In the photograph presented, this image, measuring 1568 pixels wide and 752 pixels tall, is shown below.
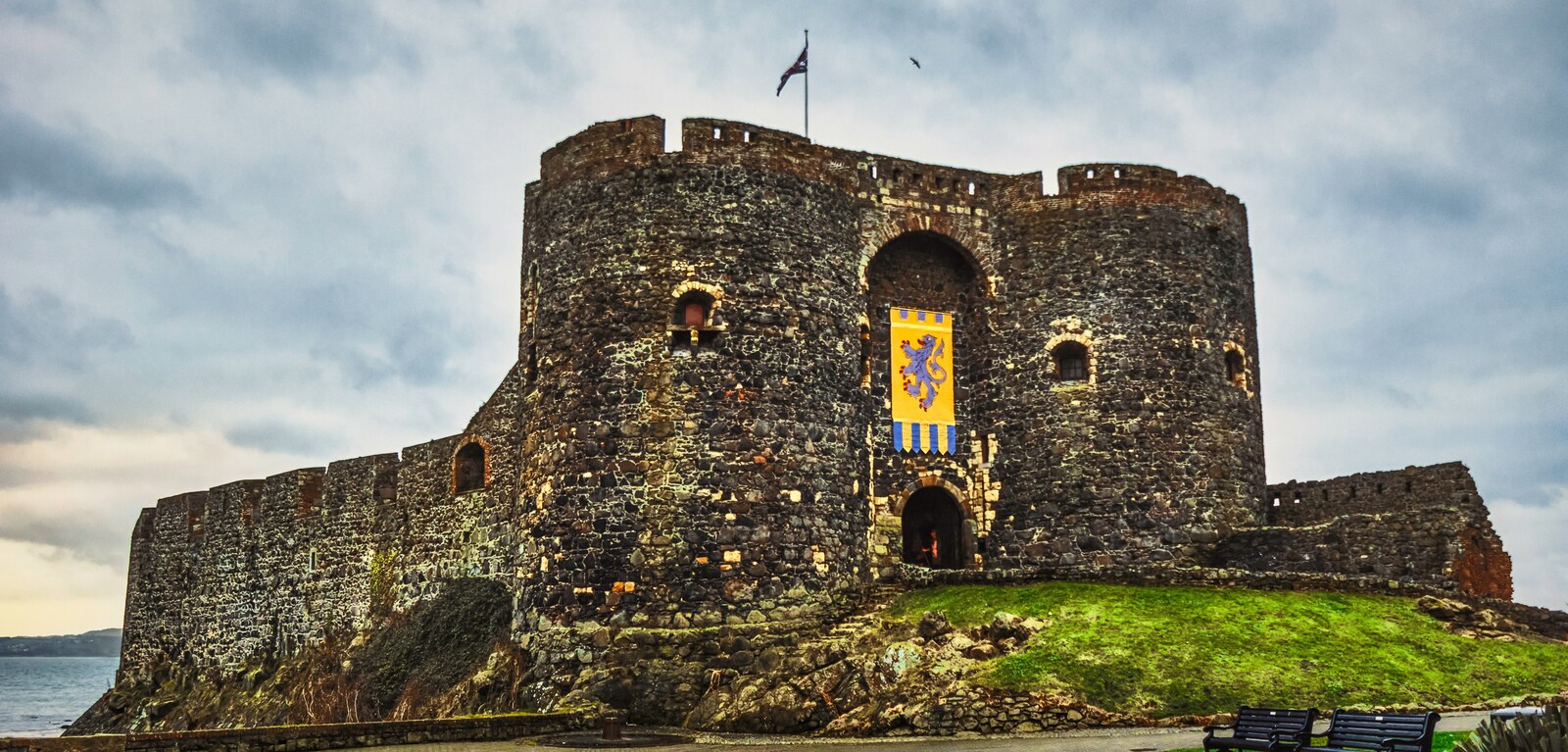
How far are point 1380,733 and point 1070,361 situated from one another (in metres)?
15.5

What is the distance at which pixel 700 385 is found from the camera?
2292 cm

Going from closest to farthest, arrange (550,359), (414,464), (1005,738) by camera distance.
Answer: (1005,738) → (550,359) → (414,464)

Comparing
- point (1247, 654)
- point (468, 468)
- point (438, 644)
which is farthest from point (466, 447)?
point (1247, 654)

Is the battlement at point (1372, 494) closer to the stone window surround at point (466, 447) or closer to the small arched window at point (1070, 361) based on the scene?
the small arched window at point (1070, 361)

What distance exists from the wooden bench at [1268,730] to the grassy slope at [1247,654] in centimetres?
487

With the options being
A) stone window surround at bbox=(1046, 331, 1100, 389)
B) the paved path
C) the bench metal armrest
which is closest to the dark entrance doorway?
stone window surround at bbox=(1046, 331, 1100, 389)

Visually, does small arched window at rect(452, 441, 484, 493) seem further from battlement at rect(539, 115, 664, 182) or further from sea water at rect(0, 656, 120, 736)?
sea water at rect(0, 656, 120, 736)

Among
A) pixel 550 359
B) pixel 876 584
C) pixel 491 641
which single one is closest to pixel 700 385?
pixel 550 359

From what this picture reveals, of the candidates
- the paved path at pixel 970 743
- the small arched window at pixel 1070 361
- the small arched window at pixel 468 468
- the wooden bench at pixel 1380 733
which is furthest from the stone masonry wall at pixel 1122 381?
the wooden bench at pixel 1380 733

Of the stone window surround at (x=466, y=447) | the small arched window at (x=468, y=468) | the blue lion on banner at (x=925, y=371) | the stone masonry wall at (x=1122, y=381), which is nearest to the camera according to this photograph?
the stone masonry wall at (x=1122, y=381)

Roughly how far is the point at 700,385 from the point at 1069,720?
813 cm

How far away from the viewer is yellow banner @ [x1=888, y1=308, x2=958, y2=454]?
26.4 m

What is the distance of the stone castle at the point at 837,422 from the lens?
73.8 feet

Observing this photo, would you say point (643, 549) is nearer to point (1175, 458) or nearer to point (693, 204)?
point (693, 204)
